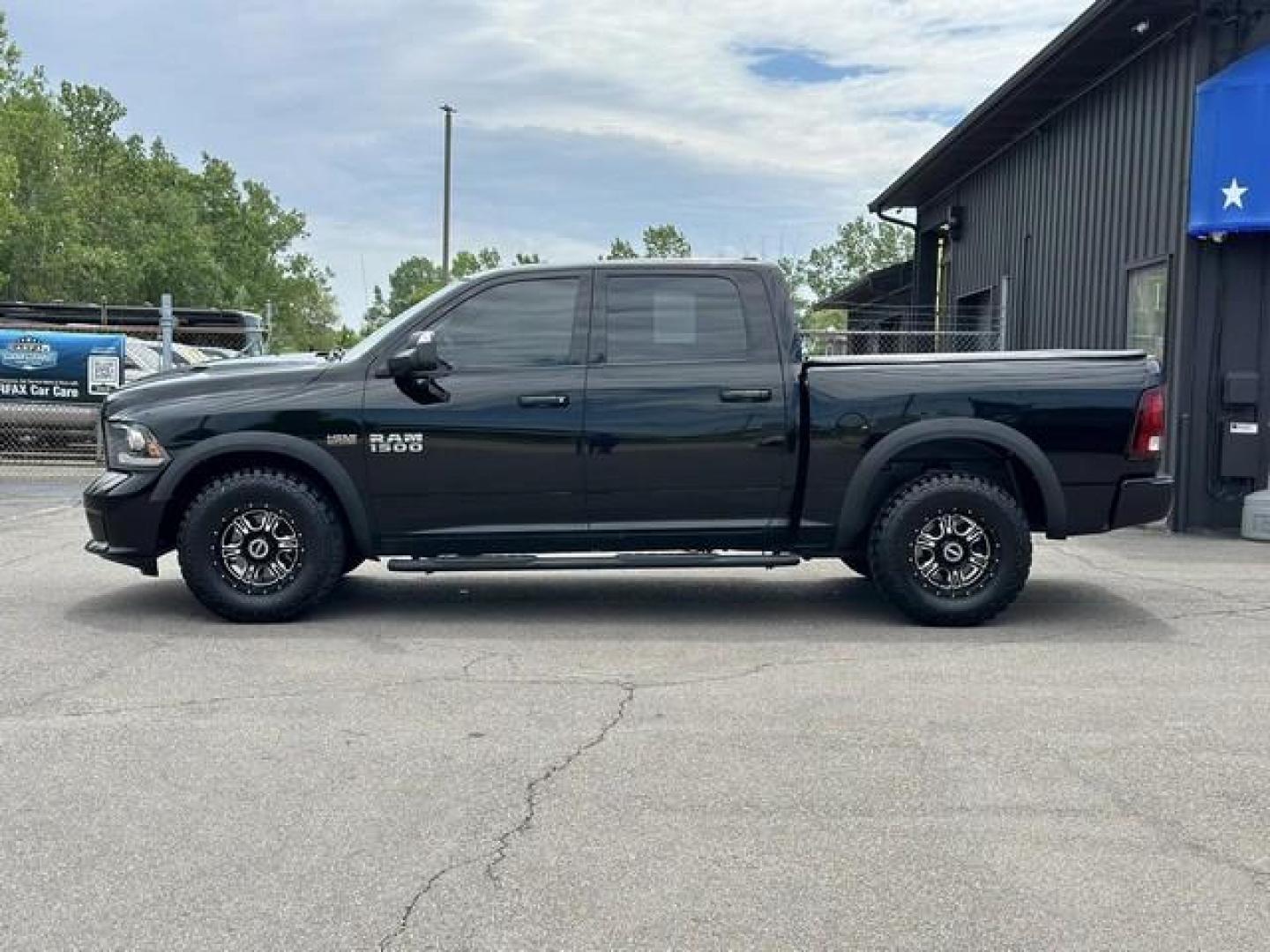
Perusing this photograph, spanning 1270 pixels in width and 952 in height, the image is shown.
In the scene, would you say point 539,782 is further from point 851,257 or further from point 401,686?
point 851,257

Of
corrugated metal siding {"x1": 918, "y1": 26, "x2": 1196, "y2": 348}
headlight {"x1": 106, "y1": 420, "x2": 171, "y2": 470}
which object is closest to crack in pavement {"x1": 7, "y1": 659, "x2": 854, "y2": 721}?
headlight {"x1": 106, "y1": 420, "x2": 171, "y2": 470}

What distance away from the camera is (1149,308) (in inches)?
457

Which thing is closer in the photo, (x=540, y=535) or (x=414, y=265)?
(x=540, y=535)

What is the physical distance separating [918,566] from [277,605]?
348cm

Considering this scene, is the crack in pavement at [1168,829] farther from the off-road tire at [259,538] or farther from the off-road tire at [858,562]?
the off-road tire at [259,538]

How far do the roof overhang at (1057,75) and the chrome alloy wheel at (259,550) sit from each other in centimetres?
856

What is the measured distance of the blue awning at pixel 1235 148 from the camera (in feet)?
32.4

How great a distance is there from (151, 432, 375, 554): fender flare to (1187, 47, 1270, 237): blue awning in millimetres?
7562

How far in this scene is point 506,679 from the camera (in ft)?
18.4

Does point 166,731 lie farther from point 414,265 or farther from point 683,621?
point 414,265

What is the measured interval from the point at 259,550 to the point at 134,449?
0.86 m

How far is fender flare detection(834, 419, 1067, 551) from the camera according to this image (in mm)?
6582

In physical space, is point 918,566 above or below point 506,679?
above

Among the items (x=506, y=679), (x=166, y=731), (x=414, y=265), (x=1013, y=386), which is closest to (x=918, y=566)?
(x=1013, y=386)
